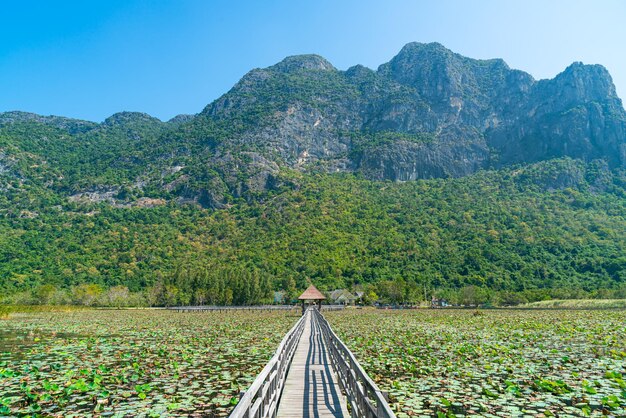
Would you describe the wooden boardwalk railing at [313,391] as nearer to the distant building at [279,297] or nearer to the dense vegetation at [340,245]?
the dense vegetation at [340,245]

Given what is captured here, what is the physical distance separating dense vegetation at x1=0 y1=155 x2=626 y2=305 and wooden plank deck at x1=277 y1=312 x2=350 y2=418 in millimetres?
71384

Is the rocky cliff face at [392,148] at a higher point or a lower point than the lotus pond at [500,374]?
higher

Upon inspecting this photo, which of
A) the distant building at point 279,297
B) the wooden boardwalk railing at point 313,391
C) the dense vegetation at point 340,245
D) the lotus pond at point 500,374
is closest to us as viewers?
the wooden boardwalk railing at point 313,391

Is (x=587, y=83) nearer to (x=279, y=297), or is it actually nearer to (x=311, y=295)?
(x=279, y=297)

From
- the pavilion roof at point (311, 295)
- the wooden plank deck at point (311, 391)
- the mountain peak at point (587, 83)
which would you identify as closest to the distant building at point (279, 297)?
the pavilion roof at point (311, 295)

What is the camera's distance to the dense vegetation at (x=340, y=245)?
8725 cm

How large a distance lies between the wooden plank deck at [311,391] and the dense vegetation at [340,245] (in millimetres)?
71384

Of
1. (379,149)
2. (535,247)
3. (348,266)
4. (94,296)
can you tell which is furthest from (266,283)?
(379,149)

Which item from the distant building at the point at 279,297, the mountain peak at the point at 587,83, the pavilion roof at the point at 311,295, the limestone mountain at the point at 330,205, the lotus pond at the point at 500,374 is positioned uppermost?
the mountain peak at the point at 587,83

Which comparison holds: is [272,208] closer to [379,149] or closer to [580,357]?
[379,149]

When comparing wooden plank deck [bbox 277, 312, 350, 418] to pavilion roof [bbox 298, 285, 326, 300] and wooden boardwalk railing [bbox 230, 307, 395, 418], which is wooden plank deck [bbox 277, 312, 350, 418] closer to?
wooden boardwalk railing [bbox 230, 307, 395, 418]

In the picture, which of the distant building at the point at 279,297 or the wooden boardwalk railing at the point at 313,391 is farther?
the distant building at the point at 279,297

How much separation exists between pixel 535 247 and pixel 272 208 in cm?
8393

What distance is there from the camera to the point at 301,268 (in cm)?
10900
